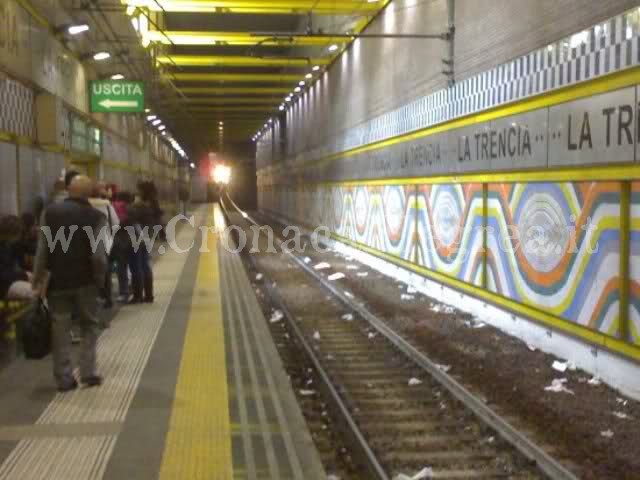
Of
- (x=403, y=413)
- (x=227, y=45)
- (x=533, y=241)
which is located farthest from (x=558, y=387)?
(x=227, y=45)

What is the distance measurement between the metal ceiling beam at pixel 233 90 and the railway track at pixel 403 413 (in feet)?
79.2

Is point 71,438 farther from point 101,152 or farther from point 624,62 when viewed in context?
point 101,152

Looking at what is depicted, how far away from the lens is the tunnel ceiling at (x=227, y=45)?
763 inches

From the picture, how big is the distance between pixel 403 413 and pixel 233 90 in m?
29.6

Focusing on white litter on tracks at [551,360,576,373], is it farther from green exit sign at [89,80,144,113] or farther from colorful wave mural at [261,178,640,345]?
green exit sign at [89,80,144,113]

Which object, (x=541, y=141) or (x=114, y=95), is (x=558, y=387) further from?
(x=114, y=95)

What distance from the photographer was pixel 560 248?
8.80 m

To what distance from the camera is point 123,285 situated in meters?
11.9

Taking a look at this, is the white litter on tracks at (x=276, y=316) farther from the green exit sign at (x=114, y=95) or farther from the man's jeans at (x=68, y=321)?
the green exit sign at (x=114, y=95)

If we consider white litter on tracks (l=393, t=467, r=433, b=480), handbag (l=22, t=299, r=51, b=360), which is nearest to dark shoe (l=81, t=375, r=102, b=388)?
handbag (l=22, t=299, r=51, b=360)

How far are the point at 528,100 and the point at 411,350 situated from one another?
3324 millimetres

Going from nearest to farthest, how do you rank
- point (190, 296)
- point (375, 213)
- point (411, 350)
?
1. point (411, 350)
2. point (190, 296)
3. point (375, 213)

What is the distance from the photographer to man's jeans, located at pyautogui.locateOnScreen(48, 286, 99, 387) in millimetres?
6398

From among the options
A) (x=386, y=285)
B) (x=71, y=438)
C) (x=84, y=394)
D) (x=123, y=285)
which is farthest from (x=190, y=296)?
(x=71, y=438)
